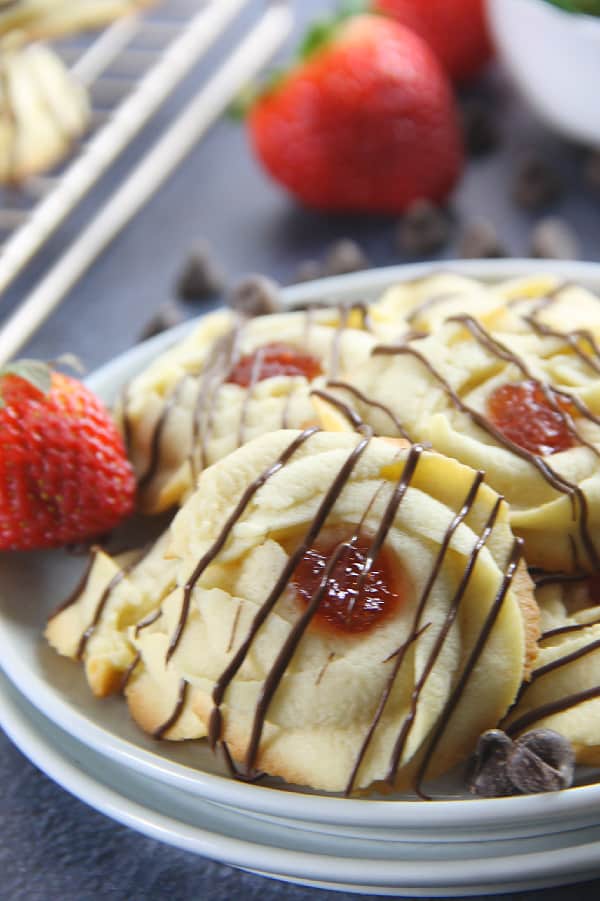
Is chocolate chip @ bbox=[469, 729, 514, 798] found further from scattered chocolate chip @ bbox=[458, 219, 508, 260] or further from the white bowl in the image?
the white bowl

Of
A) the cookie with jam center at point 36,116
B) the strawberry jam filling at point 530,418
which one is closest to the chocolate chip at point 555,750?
the strawberry jam filling at point 530,418

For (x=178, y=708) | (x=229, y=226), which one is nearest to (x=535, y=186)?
(x=229, y=226)

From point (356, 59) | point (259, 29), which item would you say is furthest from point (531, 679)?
point (259, 29)

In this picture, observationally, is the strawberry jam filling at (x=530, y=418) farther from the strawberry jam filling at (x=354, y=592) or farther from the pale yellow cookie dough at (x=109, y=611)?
the pale yellow cookie dough at (x=109, y=611)

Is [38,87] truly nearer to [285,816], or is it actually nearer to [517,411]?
[517,411]

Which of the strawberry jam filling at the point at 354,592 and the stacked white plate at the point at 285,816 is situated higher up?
the strawberry jam filling at the point at 354,592

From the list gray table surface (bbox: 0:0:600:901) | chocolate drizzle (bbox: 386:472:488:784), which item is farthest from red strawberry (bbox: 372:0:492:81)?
chocolate drizzle (bbox: 386:472:488:784)

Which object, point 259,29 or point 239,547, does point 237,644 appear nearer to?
point 239,547
